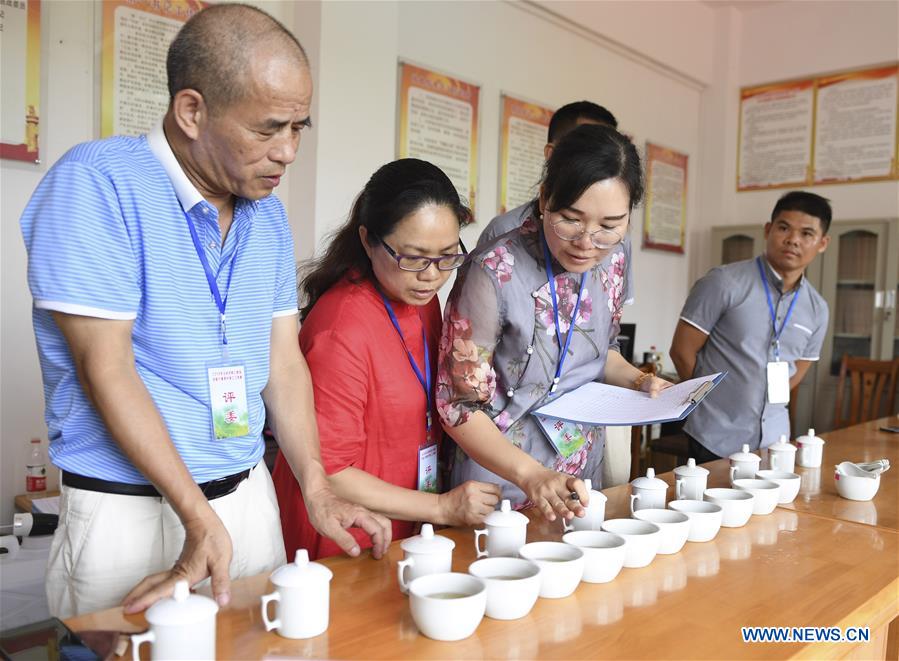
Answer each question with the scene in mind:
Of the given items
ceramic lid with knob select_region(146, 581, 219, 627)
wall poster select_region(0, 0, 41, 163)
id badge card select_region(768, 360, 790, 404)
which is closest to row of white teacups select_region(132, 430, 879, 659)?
ceramic lid with knob select_region(146, 581, 219, 627)

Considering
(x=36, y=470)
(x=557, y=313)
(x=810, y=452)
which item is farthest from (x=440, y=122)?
(x=557, y=313)

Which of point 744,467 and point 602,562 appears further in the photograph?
point 744,467

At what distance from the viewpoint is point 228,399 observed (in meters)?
1.24

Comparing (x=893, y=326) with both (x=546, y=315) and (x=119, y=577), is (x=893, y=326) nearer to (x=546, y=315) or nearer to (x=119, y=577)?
(x=546, y=315)

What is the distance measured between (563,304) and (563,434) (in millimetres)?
288

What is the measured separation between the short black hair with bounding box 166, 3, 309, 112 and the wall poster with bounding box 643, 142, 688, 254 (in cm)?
521

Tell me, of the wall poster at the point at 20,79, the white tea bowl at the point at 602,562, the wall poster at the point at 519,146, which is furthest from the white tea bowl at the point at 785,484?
the wall poster at the point at 519,146

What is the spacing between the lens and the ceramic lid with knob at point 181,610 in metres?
0.83

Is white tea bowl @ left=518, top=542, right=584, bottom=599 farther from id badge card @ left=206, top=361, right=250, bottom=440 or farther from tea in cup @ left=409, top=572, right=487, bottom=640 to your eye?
id badge card @ left=206, top=361, right=250, bottom=440

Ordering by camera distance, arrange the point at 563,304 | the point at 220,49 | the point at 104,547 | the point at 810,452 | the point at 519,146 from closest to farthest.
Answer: the point at 220,49, the point at 104,547, the point at 563,304, the point at 810,452, the point at 519,146

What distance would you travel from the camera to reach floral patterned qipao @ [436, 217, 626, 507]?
1.49 meters

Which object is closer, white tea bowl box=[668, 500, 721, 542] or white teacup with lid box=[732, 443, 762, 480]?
white tea bowl box=[668, 500, 721, 542]

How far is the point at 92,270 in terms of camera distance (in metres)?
1.04

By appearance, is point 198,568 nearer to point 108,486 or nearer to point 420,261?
point 108,486
